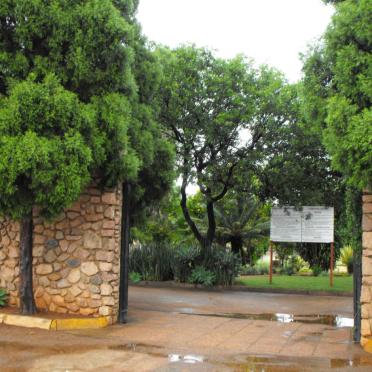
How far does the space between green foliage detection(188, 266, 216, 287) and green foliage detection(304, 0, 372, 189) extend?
9994 millimetres

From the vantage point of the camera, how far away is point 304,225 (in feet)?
57.5

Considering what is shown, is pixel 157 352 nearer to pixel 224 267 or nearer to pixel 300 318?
pixel 300 318

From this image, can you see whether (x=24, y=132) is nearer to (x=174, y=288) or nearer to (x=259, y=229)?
(x=174, y=288)

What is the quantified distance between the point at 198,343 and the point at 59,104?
4327 mm

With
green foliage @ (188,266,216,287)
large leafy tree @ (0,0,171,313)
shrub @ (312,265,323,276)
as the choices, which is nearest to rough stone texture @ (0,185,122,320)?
large leafy tree @ (0,0,171,313)

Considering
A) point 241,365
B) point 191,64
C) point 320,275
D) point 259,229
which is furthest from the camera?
point 259,229

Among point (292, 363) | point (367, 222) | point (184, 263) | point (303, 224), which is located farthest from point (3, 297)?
point (303, 224)

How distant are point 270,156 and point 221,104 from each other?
2.26 metres

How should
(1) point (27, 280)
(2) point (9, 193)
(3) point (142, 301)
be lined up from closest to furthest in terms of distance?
(2) point (9, 193) < (1) point (27, 280) < (3) point (142, 301)

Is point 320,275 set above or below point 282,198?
below

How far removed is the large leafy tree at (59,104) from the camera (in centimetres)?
834

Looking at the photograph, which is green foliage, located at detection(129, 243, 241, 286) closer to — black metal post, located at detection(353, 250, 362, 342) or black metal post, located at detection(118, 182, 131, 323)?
black metal post, located at detection(118, 182, 131, 323)

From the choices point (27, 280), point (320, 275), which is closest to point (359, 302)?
point (27, 280)

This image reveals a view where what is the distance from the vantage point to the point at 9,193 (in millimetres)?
8242
